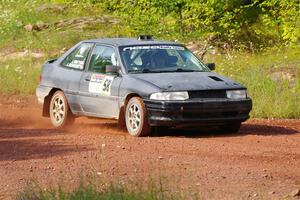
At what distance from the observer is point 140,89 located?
1418cm

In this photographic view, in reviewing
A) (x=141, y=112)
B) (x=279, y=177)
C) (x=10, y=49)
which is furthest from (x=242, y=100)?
(x=10, y=49)

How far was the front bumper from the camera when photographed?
1392cm

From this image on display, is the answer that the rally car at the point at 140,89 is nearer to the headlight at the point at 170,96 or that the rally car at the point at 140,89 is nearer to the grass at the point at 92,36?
the headlight at the point at 170,96

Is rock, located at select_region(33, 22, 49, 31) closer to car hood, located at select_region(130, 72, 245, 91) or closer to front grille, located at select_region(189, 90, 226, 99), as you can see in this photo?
car hood, located at select_region(130, 72, 245, 91)

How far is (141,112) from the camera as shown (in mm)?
14148

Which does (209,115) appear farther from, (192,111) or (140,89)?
(140,89)

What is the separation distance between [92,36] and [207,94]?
15309 mm

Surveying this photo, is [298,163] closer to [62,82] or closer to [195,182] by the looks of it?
[195,182]

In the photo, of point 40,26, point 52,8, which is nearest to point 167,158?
point 40,26

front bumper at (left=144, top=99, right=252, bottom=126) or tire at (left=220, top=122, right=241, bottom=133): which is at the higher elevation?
front bumper at (left=144, top=99, right=252, bottom=126)

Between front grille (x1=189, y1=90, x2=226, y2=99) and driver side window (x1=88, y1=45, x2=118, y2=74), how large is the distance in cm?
161

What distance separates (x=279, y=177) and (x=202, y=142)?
3.13 meters

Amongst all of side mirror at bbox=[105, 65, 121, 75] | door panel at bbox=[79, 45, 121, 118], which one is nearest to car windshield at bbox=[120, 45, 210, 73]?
side mirror at bbox=[105, 65, 121, 75]

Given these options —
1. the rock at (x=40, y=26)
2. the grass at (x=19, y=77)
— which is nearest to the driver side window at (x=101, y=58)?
the grass at (x=19, y=77)
